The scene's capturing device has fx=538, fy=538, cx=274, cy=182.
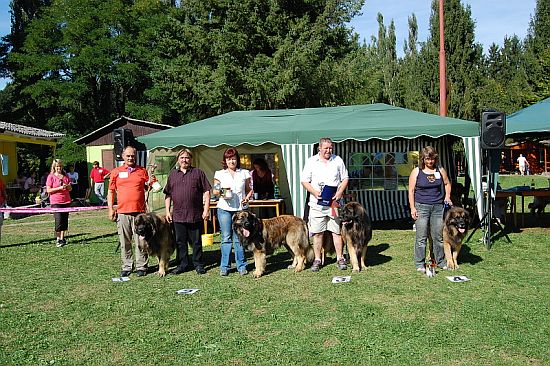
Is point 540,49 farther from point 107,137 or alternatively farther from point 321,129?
point 321,129

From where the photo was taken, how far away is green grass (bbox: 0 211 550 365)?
411cm

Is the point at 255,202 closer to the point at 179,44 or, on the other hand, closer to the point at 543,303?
the point at 543,303

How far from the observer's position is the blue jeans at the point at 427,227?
6.68 meters

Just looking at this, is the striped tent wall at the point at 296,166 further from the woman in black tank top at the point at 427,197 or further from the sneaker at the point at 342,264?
the woman in black tank top at the point at 427,197

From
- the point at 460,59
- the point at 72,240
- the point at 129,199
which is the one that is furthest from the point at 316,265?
the point at 460,59

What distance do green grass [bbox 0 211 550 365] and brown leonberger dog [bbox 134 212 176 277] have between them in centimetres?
30

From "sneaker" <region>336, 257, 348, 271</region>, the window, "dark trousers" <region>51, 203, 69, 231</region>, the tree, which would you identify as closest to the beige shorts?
"sneaker" <region>336, 257, 348, 271</region>

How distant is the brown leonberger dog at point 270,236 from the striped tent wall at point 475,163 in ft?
10.8

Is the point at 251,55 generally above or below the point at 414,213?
above

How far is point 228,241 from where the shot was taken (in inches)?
Answer: 273

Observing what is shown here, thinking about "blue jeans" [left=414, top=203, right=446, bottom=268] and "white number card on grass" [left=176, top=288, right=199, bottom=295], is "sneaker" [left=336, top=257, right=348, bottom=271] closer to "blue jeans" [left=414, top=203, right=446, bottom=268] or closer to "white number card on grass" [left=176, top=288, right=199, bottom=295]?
"blue jeans" [left=414, top=203, right=446, bottom=268]

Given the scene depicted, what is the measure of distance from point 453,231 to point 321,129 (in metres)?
3.42

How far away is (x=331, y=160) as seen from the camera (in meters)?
6.88

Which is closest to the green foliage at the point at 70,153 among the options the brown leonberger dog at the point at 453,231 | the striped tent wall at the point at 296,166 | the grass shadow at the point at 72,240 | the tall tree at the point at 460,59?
the grass shadow at the point at 72,240
